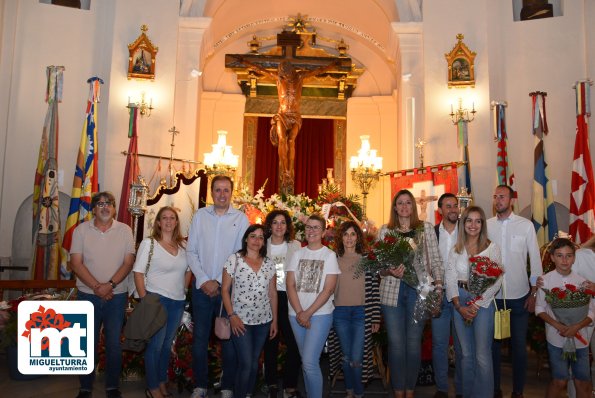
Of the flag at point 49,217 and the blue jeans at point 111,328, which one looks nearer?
the blue jeans at point 111,328

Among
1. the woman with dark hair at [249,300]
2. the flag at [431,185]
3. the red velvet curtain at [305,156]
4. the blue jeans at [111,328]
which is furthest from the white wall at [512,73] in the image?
the blue jeans at [111,328]

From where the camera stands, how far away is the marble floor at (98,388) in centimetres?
460

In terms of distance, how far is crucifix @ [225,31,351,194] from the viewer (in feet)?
31.5

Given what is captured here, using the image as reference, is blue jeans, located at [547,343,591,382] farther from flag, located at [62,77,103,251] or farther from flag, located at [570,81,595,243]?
flag, located at [62,77,103,251]

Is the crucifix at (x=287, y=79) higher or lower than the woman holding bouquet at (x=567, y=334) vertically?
higher

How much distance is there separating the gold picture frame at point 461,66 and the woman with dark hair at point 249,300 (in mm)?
5896

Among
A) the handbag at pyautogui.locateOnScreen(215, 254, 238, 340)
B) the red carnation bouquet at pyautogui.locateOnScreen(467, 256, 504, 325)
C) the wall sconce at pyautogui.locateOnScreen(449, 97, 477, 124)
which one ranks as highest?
the wall sconce at pyautogui.locateOnScreen(449, 97, 477, 124)

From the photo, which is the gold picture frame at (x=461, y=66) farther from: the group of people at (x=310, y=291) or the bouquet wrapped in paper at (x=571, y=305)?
the bouquet wrapped in paper at (x=571, y=305)

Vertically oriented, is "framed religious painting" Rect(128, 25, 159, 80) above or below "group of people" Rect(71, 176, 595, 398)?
above

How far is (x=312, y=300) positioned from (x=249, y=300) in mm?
461

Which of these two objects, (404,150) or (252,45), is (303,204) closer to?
(404,150)

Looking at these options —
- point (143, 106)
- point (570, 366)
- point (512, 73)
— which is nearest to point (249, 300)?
point (570, 366)

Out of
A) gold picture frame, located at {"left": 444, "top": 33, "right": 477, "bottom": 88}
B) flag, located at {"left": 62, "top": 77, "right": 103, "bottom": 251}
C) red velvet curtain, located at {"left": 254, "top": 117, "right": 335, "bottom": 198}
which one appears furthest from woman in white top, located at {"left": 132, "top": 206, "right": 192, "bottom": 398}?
red velvet curtain, located at {"left": 254, "top": 117, "right": 335, "bottom": 198}

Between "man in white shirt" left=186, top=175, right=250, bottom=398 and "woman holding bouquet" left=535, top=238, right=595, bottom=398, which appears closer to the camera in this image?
"woman holding bouquet" left=535, top=238, right=595, bottom=398
